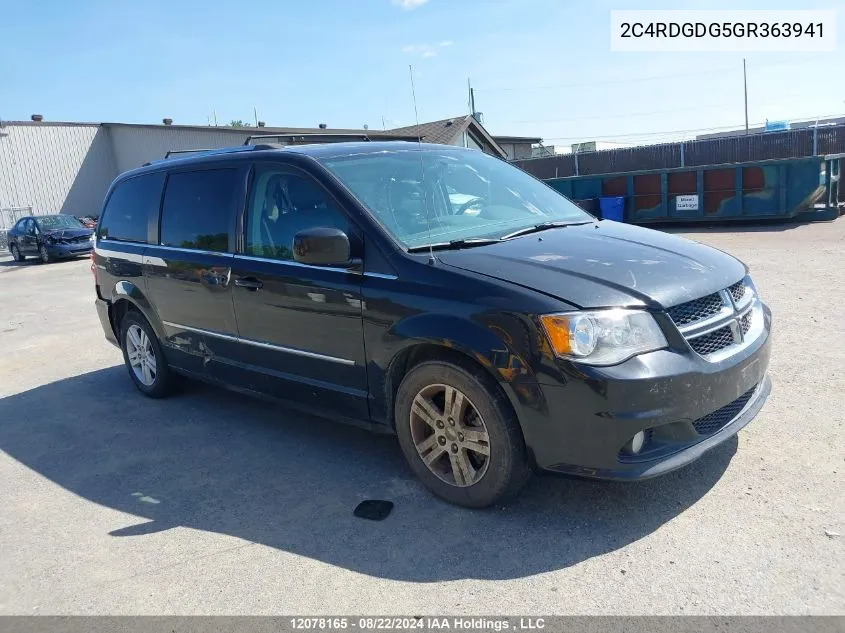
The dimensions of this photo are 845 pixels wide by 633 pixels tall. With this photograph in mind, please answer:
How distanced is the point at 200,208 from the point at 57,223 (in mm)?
21090

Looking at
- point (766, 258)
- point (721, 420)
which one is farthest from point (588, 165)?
point (721, 420)

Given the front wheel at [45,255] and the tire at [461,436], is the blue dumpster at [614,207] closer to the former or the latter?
the tire at [461,436]

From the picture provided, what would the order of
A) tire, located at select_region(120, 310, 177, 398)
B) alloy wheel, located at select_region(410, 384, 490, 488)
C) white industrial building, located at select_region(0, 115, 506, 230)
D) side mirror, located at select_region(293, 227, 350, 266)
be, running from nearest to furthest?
1. alloy wheel, located at select_region(410, 384, 490, 488)
2. side mirror, located at select_region(293, 227, 350, 266)
3. tire, located at select_region(120, 310, 177, 398)
4. white industrial building, located at select_region(0, 115, 506, 230)

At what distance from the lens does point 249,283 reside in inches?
175

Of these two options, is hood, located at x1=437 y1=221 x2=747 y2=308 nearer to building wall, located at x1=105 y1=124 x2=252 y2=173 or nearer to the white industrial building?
building wall, located at x1=105 y1=124 x2=252 y2=173

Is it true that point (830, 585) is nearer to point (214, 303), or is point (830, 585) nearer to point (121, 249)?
point (214, 303)

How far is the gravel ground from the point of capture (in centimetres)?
287

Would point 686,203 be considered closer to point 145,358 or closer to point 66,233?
point 145,358

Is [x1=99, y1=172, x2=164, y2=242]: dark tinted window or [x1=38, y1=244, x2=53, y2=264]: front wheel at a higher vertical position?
[x1=99, y1=172, x2=164, y2=242]: dark tinted window

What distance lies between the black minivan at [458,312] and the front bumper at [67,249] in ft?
62.8

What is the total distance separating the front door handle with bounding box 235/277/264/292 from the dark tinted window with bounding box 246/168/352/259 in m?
0.17

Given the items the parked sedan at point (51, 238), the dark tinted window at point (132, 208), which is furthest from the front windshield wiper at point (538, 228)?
the parked sedan at point (51, 238)

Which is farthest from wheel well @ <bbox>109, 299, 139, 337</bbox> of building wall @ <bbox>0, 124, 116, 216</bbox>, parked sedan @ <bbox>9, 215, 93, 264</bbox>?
building wall @ <bbox>0, 124, 116, 216</bbox>

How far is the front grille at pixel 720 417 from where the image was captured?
3285mm
